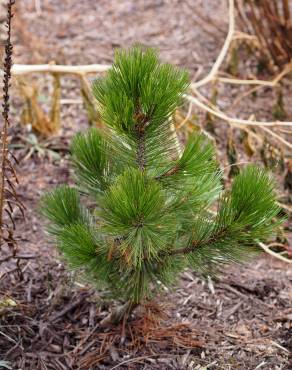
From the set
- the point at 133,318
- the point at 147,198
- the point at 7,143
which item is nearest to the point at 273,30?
the point at 133,318

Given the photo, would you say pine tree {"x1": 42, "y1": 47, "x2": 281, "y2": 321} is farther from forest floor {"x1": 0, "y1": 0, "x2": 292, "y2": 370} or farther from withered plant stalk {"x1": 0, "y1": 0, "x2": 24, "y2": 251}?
forest floor {"x1": 0, "y1": 0, "x2": 292, "y2": 370}

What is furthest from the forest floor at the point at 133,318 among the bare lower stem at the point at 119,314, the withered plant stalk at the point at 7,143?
the withered plant stalk at the point at 7,143

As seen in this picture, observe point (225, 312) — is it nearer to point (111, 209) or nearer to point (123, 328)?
point (123, 328)

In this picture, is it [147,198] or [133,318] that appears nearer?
[147,198]

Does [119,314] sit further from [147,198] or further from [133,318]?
[147,198]

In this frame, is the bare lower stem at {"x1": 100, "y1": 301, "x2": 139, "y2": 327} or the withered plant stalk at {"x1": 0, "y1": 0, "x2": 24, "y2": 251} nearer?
the withered plant stalk at {"x1": 0, "y1": 0, "x2": 24, "y2": 251}

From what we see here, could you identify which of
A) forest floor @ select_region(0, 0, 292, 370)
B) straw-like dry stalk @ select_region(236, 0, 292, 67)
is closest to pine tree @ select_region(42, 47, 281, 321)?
forest floor @ select_region(0, 0, 292, 370)

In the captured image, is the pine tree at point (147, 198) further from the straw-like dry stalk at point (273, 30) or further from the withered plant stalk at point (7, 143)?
the straw-like dry stalk at point (273, 30)
